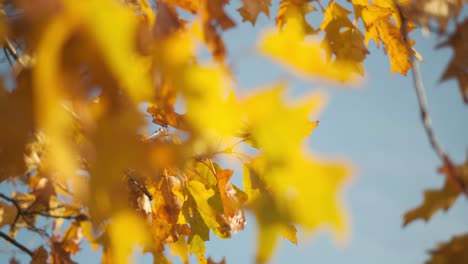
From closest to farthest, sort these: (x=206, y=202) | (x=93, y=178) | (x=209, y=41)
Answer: (x=93, y=178) → (x=209, y=41) → (x=206, y=202)

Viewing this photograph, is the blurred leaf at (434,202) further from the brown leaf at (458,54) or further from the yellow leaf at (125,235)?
the yellow leaf at (125,235)

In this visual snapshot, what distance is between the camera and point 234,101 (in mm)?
390

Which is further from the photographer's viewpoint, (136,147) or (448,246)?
(448,246)

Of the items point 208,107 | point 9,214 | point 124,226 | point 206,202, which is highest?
point 208,107

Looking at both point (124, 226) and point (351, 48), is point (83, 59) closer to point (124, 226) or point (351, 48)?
point (124, 226)

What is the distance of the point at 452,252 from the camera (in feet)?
1.96

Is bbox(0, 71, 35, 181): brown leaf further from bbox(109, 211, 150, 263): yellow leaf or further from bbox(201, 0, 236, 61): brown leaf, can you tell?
bbox(201, 0, 236, 61): brown leaf

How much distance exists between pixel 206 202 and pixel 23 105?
2.43 ft

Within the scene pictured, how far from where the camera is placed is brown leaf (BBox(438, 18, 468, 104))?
65cm

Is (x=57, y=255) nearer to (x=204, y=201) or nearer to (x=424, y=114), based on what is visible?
(x=204, y=201)

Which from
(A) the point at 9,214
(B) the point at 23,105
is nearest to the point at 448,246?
(B) the point at 23,105

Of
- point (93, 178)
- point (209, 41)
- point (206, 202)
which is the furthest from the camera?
point (206, 202)

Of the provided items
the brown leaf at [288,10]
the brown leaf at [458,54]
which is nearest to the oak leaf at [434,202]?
A: the brown leaf at [458,54]

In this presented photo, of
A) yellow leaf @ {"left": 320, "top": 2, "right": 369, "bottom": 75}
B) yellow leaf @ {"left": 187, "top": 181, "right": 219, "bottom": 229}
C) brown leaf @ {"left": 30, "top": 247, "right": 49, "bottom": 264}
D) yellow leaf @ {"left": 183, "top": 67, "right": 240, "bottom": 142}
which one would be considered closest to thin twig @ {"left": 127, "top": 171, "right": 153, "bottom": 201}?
yellow leaf @ {"left": 187, "top": 181, "right": 219, "bottom": 229}
